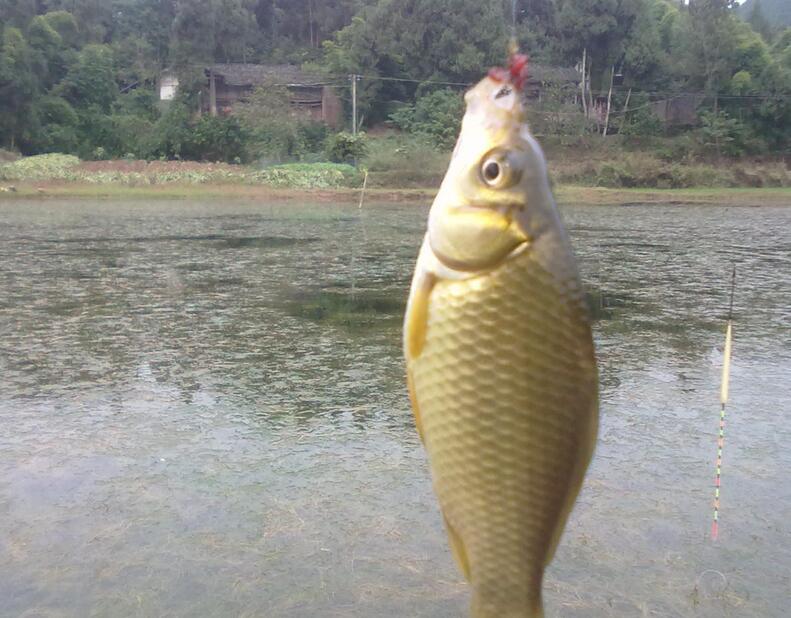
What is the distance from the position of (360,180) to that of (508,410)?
87.9ft

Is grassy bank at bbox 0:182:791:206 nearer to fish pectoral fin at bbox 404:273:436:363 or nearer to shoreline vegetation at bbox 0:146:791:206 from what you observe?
shoreline vegetation at bbox 0:146:791:206

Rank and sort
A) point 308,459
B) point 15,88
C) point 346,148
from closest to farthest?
1. point 308,459
2. point 346,148
3. point 15,88

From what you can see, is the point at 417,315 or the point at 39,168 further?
the point at 39,168

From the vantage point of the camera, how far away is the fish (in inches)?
40.3

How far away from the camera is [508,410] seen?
42.1 inches

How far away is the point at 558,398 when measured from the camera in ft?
3.49

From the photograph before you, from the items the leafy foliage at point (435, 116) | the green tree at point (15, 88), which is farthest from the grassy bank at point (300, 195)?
the green tree at point (15, 88)

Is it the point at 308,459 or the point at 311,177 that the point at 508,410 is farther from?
the point at 311,177

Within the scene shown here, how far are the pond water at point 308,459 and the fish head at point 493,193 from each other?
209cm

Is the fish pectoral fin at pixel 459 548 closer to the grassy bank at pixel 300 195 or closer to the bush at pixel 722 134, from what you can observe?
the grassy bank at pixel 300 195

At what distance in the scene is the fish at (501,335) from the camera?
1024 mm

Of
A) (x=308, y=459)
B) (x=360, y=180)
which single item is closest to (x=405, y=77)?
(x=360, y=180)

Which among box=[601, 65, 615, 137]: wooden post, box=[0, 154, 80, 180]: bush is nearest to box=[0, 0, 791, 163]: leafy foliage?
box=[601, 65, 615, 137]: wooden post

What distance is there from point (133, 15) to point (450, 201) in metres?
49.7
